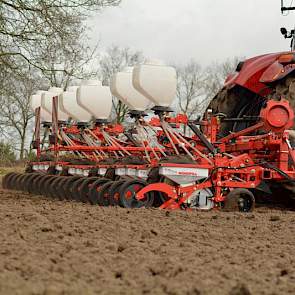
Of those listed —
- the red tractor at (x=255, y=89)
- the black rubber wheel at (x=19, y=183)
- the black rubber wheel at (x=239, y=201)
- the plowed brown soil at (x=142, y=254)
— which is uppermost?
the red tractor at (x=255, y=89)

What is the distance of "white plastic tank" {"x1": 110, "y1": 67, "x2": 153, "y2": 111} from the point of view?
8.81 meters

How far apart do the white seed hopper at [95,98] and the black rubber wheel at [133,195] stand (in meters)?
3.83

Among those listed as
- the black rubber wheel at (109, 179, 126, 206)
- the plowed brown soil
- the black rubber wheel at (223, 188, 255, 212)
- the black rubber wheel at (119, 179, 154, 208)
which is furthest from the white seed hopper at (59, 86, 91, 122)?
the plowed brown soil

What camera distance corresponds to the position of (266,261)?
3695 mm

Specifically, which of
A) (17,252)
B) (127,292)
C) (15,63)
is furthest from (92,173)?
(127,292)

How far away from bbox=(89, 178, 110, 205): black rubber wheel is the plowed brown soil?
1.86 metres

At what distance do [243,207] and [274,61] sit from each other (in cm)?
190

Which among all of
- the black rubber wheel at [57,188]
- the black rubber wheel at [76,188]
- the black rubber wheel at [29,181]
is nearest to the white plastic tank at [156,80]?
the black rubber wheel at [76,188]

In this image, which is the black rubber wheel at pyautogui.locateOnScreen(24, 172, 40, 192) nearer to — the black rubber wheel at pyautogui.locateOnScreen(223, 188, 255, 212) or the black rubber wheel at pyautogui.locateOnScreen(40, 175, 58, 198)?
the black rubber wheel at pyautogui.locateOnScreen(40, 175, 58, 198)

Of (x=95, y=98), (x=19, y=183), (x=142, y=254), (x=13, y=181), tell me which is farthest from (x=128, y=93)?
(x=142, y=254)

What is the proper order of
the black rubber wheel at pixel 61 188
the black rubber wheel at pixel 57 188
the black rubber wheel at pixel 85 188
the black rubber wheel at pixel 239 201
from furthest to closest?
the black rubber wheel at pixel 57 188 < the black rubber wheel at pixel 61 188 < the black rubber wheel at pixel 85 188 < the black rubber wheel at pixel 239 201

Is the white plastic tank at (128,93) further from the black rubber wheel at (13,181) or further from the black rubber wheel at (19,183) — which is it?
the black rubber wheel at (13,181)

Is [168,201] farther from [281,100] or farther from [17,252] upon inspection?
[17,252]

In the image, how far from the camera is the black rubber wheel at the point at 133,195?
6.91 m
